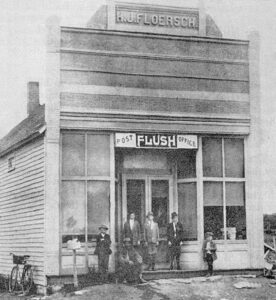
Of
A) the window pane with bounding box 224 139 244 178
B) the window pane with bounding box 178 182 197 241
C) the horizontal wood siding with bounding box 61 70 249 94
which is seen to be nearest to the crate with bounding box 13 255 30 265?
the window pane with bounding box 178 182 197 241

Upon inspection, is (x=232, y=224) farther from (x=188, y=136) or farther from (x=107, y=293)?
(x=107, y=293)

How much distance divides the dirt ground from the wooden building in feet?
4.32

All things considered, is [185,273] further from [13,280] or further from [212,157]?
[13,280]

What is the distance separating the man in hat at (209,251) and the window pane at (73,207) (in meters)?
3.59

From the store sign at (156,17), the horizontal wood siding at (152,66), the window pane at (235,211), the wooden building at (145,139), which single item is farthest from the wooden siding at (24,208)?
the window pane at (235,211)

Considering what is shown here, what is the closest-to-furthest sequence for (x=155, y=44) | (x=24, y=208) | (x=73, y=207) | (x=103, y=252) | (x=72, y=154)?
1. (x=103, y=252)
2. (x=73, y=207)
3. (x=72, y=154)
4. (x=155, y=44)
5. (x=24, y=208)

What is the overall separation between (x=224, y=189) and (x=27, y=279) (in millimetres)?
6489

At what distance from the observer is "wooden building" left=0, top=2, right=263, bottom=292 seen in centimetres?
1716

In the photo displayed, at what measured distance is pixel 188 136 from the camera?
59.2 feet

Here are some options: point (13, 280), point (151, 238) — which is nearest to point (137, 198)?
point (151, 238)

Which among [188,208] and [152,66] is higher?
[152,66]

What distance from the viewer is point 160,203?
19.0 meters

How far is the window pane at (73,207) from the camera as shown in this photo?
55.9 feet

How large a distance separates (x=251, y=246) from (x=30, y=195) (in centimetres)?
684
